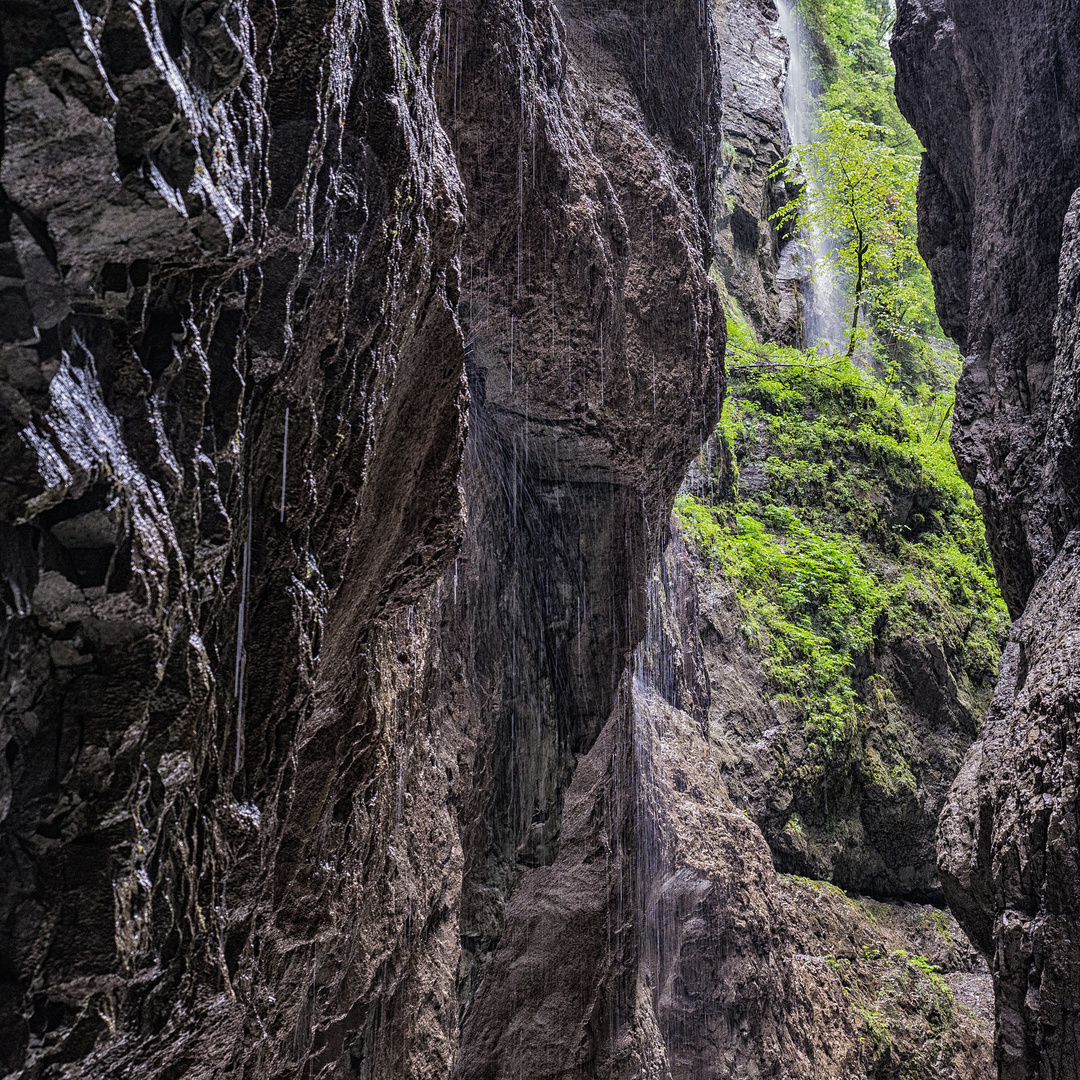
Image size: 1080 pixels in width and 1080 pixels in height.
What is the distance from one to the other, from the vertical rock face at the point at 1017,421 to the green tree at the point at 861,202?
6.66 m

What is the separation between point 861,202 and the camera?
52.1ft

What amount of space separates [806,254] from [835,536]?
333 inches

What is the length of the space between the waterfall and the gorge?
220 inches

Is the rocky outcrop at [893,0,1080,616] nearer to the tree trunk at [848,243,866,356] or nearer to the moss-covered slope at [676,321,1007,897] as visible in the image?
the moss-covered slope at [676,321,1007,897]

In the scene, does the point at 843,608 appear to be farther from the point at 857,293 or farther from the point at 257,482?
the point at 257,482

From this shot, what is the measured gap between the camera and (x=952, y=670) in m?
12.3

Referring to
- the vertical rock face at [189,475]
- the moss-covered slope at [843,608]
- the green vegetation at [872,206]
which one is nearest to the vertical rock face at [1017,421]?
the moss-covered slope at [843,608]

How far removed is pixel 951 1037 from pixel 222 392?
9.94 m

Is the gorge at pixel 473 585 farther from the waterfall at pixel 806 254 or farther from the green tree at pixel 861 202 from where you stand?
the waterfall at pixel 806 254

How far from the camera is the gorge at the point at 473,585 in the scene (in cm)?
173

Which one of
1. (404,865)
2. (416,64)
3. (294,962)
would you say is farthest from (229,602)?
(404,865)

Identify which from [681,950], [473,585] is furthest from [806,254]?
[473,585]

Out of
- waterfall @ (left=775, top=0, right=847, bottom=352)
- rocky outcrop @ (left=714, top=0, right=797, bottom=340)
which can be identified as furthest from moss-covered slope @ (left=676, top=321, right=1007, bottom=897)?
waterfall @ (left=775, top=0, right=847, bottom=352)

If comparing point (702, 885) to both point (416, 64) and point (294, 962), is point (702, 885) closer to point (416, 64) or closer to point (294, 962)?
point (294, 962)
